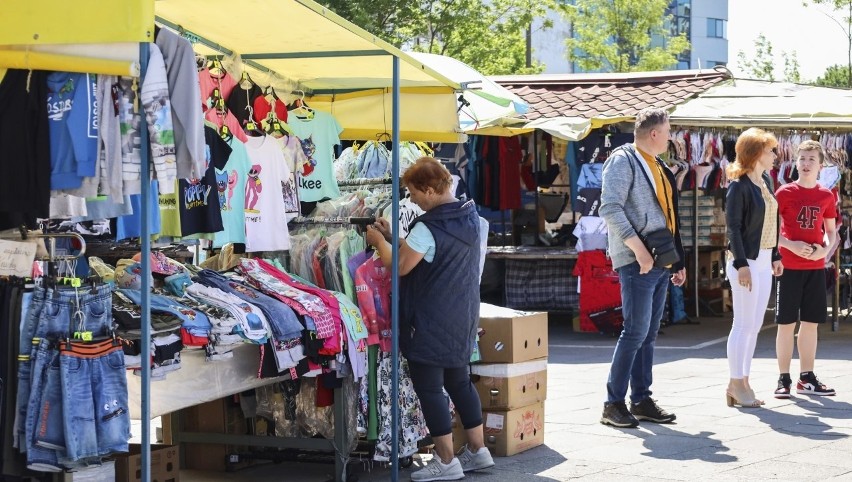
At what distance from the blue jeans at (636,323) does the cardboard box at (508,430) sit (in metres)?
0.72

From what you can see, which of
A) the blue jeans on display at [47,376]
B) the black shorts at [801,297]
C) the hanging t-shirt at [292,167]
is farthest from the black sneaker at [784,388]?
the blue jeans on display at [47,376]

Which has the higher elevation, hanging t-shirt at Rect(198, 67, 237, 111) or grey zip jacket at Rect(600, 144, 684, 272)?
hanging t-shirt at Rect(198, 67, 237, 111)

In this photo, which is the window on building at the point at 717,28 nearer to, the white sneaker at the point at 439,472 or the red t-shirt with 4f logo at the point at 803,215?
the red t-shirt with 4f logo at the point at 803,215

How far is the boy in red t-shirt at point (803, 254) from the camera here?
872cm

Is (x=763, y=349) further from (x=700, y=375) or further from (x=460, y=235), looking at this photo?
(x=460, y=235)

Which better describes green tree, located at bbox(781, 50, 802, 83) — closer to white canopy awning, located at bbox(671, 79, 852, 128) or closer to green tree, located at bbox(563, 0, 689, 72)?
green tree, located at bbox(563, 0, 689, 72)

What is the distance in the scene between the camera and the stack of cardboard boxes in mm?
7043

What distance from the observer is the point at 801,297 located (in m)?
8.79

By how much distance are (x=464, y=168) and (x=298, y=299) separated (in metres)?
8.66

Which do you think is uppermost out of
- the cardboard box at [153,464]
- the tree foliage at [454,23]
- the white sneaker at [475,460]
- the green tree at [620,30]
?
the green tree at [620,30]

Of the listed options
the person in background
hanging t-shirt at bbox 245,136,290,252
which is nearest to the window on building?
the person in background

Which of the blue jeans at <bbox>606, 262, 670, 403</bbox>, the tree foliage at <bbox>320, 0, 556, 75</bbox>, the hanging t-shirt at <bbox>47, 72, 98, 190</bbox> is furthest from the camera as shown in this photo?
the tree foliage at <bbox>320, 0, 556, 75</bbox>

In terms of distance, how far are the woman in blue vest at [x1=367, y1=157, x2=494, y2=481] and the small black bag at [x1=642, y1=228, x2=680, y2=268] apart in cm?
144

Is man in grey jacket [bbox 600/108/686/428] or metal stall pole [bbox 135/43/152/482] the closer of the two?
metal stall pole [bbox 135/43/152/482]
